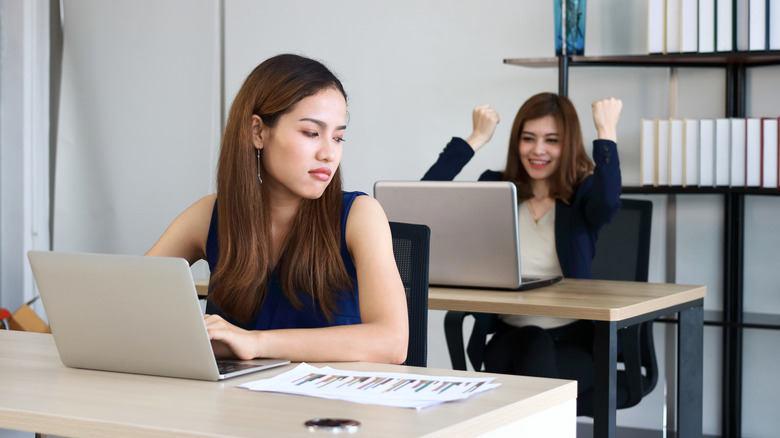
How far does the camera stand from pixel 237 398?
1.08 metres

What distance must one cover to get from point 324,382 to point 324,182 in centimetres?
50

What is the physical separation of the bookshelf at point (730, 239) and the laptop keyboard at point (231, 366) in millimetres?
2274

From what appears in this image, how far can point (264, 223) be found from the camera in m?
1.63

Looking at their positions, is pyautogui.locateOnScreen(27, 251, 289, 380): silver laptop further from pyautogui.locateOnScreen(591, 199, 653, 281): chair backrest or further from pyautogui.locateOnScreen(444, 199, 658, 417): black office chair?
pyautogui.locateOnScreen(591, 199, 653, 281): chair backrest

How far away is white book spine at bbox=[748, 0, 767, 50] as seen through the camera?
311 cm

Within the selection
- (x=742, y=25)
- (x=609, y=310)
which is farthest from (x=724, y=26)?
(x=609, y=310)

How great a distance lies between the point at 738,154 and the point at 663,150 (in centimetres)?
26

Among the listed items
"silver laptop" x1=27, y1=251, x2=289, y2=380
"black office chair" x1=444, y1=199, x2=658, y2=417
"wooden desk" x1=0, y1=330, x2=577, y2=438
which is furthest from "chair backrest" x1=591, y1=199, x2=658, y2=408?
"silver laptop" x1=27, y1=251, x2=289, y2=380

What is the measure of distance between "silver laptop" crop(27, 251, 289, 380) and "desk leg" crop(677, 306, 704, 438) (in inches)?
52.4

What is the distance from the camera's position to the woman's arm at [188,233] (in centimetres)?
173

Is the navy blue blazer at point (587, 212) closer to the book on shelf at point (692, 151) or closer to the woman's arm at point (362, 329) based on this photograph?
the book on shelf at point (692, 151)

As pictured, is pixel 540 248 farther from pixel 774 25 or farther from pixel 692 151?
pixel 774 25

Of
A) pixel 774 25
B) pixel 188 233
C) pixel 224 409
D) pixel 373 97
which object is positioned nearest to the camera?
pixel 224 409

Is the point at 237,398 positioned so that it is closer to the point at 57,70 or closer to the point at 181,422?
the point at 181,422
